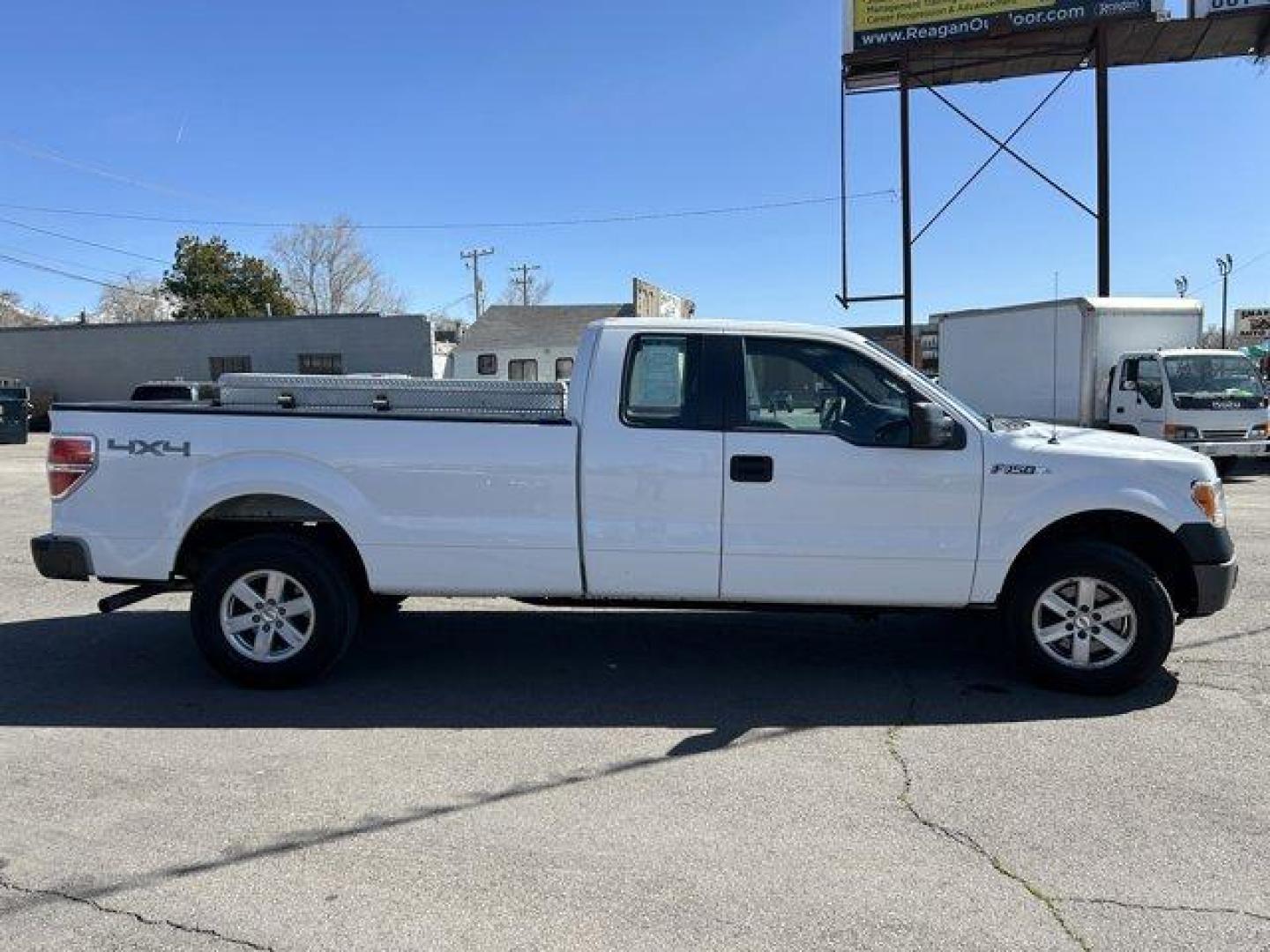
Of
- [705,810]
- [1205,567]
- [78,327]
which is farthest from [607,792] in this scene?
[78,327]

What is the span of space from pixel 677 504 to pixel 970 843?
7.01ft

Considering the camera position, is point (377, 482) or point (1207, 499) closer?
point (1207, 499)

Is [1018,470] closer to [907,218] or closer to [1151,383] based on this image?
[1151,383]

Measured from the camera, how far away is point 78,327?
116 ft

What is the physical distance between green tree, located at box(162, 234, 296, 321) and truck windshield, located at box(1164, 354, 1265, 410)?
4716cm

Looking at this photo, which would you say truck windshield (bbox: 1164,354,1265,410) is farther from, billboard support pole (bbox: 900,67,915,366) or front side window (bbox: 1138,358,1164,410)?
billboard support pole (bbox: 900,67,915,366)

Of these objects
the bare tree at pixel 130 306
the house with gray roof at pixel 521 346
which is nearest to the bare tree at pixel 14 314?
the bare tree at pixel 130 306

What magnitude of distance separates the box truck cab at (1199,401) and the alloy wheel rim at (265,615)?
43.5 feet

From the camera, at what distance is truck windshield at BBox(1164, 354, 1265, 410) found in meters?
14.6

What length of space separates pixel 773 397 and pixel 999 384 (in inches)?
590

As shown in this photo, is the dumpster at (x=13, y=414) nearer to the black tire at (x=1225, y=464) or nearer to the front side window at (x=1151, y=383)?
the front side window at (x=1151, y=383)

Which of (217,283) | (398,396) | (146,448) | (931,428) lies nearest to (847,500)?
(931,428)

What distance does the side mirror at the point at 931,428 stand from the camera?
4898mm

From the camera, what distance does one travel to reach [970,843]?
142 inches
